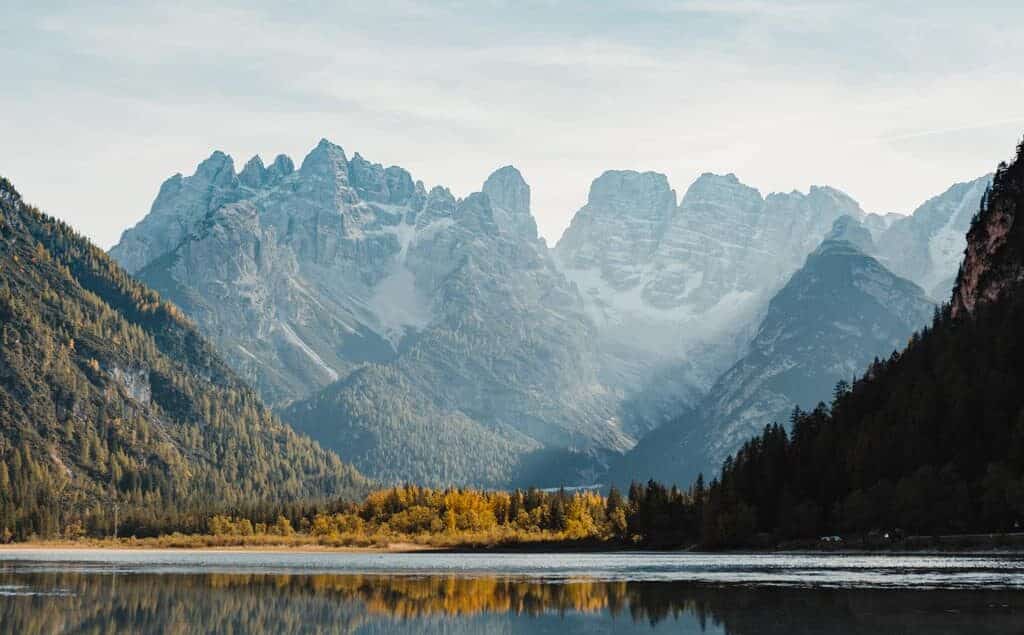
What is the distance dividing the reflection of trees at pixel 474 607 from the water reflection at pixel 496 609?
9cm

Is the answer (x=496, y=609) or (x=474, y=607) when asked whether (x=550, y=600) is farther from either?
(x=496, y=609)

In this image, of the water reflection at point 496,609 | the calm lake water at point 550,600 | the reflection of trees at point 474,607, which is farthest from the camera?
the calm lake water at point 550,600

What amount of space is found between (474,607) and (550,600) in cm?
772

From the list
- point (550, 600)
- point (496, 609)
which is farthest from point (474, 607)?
point (550, 600)

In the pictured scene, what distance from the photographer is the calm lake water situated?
91562 mm

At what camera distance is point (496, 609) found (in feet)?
356

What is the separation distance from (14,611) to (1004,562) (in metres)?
97.8

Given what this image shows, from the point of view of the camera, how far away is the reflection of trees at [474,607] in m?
89.9

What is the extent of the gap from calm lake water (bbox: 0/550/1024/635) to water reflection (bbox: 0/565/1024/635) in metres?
0.13

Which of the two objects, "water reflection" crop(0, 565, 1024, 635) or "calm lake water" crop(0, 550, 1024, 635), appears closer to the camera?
"water reflection" crop(0, 565, 1024, 635)

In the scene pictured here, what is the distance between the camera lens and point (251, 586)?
446 ft

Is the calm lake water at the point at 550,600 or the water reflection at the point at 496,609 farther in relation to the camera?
the calm lake water at the point at 550,600

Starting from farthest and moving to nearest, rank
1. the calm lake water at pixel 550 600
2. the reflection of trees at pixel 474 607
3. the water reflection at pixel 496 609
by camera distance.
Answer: the calm lake water at pixel 550 600
the water reflection at pixel 496 609
the reflection of trees at pixel 474 607

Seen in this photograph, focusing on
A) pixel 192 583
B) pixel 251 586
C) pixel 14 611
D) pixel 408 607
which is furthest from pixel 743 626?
pixel 192 583
